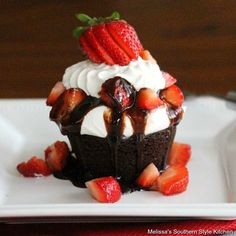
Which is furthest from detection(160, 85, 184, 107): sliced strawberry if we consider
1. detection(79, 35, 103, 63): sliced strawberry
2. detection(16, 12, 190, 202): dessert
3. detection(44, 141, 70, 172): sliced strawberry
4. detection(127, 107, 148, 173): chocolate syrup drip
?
detection(44, 141, 70, 172): sliced strawberry

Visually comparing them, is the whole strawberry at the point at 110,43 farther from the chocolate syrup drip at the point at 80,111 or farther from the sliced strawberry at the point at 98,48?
the chocolate syrup drip at the point at 80,111

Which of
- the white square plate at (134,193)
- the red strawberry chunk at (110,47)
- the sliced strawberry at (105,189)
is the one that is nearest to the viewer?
the white square plate at (134,193)

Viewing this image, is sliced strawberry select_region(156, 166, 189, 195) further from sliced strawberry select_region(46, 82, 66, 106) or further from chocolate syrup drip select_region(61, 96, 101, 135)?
sliced strawberry select_region(46, 82, 66, 106)

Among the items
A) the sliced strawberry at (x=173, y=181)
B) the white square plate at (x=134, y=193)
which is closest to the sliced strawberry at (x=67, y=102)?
the white square plate at (x=134, y=193)

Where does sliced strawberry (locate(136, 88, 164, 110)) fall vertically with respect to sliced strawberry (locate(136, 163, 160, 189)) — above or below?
above

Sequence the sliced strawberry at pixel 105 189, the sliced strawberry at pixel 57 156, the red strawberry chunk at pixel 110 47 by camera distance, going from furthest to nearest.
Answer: the sliced strawberry at pixel 57 156
the red strawberry chunk at pixel 110 47
the sliced strawberry at pixel 105 189

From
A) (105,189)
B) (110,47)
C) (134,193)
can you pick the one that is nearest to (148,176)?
(134,193)

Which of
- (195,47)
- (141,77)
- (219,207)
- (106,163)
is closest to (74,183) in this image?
(106,163)
